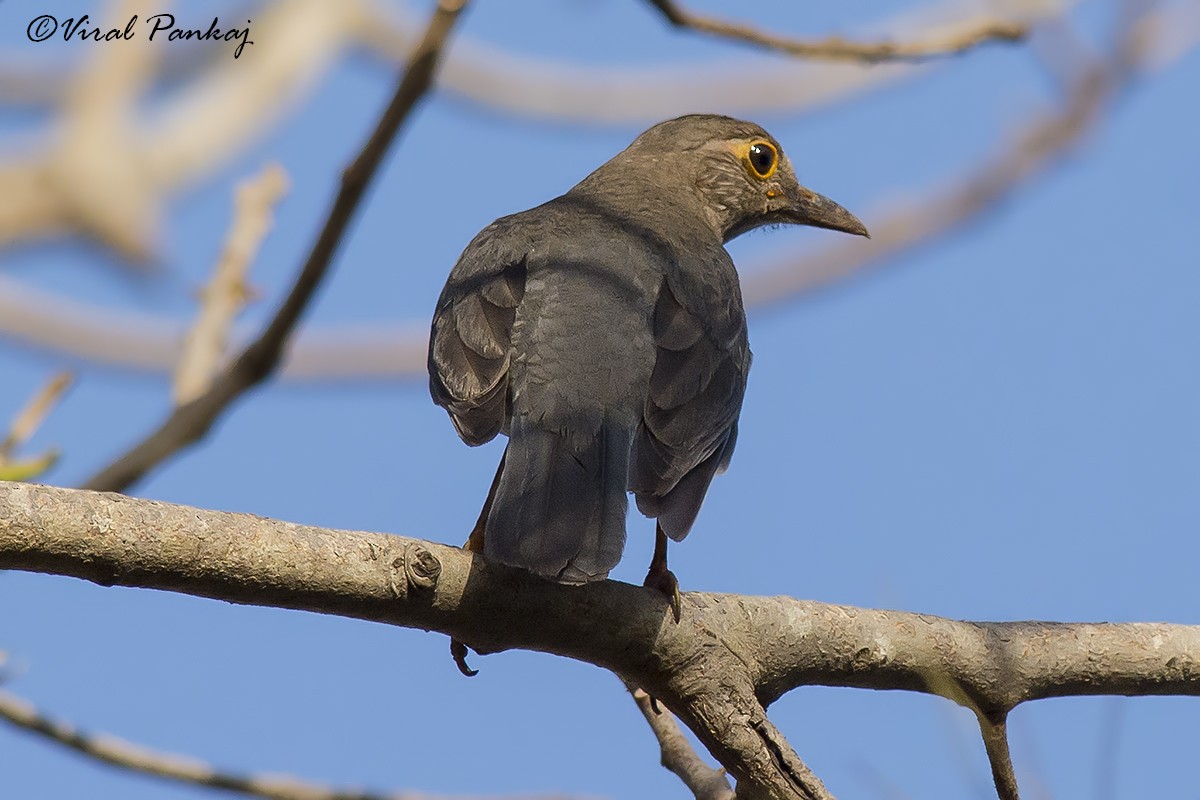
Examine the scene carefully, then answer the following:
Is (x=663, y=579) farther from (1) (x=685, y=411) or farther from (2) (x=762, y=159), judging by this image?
(2) (x=762, y=159)

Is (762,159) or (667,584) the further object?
(762,159)

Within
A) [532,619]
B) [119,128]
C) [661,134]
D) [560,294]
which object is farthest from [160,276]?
[532,619]

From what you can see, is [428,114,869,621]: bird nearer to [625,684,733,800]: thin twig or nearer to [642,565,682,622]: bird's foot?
[642,565,682,622]: bird's foot

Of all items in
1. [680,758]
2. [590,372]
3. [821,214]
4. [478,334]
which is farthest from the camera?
[821,214]

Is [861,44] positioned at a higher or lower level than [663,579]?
higher

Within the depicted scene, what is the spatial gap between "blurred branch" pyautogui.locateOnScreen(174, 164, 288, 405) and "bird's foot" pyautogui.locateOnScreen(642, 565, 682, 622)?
1.62 m

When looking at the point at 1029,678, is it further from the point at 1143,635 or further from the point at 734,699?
the point at 734,699

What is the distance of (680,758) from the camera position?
4504 millimetres

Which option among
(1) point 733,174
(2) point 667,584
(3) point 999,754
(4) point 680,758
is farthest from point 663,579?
(1) point 733,174

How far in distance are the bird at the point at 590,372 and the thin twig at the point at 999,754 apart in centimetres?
93

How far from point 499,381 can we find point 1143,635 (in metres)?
2.01

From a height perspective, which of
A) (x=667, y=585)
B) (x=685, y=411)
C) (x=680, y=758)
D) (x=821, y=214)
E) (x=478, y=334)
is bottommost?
(x=680, y=758)

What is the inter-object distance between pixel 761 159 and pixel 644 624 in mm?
3628

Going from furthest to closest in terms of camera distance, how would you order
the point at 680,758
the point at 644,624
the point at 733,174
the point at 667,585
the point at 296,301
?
the point at 733,174, the point at 680,758, the point at 667,585, the point at 644,624, the point at 296,301
